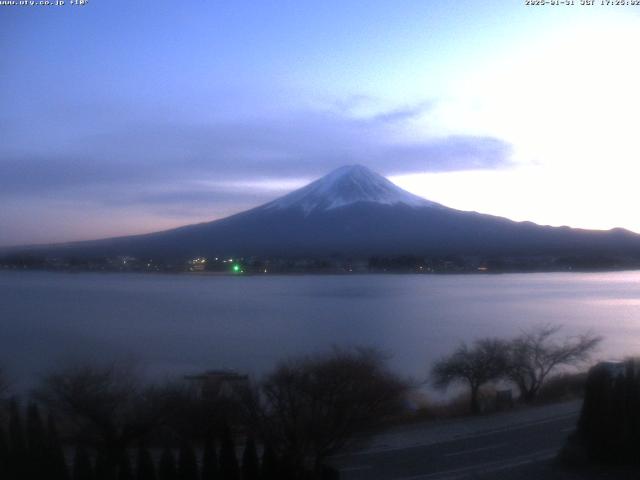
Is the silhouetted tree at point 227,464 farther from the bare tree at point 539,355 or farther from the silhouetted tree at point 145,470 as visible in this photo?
the bare tree at point 539,355

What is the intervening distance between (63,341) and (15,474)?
27.0 ft

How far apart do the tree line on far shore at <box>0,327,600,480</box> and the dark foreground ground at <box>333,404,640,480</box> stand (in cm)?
32

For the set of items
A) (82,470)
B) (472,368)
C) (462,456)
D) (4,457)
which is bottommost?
(462,456)

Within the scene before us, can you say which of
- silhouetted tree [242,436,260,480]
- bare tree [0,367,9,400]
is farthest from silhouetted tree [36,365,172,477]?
silhouetted tree [242,436,260,480]

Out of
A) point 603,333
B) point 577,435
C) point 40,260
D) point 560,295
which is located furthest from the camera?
point 560,295

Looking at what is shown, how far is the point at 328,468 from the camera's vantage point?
5.11m

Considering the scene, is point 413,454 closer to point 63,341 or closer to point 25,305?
point 63,341

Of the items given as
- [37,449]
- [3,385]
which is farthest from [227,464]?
[3,385]

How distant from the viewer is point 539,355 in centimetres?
1102

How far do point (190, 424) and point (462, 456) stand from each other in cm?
232

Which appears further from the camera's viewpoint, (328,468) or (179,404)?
(179,404)

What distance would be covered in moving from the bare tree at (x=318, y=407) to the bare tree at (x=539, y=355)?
161 inches

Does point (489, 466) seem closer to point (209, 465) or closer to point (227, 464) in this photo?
point (227, 464)

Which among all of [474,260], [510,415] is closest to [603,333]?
[510,415]
